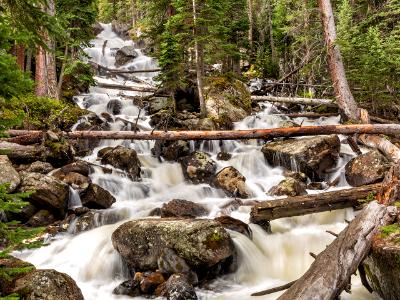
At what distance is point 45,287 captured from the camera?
17.2 feet

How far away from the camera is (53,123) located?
44.4ft

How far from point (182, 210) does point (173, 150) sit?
482 cm

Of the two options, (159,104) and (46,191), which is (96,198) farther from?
(159,104)

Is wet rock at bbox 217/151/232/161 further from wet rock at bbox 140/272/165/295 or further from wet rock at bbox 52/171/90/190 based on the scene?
wet rock at bbox 140/272/165/295

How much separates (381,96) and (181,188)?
10.5 m

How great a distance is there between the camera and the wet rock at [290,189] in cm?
1105

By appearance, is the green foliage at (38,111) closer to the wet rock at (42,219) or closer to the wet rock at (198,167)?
the wet rock at (42,219)

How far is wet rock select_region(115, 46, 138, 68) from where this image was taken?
34.3 m

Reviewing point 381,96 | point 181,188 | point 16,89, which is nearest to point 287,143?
point 181,188

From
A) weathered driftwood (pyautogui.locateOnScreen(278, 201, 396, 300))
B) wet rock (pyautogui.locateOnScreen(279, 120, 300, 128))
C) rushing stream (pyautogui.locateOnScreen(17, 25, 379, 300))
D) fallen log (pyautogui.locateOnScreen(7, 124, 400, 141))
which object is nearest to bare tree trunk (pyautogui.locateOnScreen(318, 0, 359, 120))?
rushing stream (pyautogui.locateOnScreen(17, 25, 379, 300))

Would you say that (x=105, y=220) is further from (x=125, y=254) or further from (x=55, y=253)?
(x=125, y=254)

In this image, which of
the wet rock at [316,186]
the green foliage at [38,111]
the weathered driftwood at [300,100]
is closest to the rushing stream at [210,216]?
the wet rock at [316,186]

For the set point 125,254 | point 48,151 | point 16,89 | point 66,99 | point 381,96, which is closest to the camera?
point 16,89

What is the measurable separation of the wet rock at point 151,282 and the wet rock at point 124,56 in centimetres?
2965
